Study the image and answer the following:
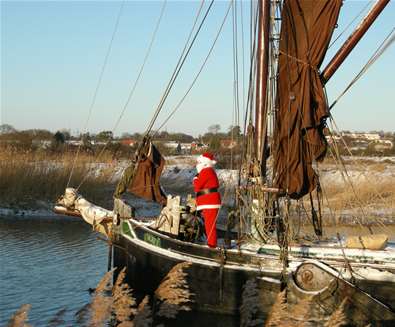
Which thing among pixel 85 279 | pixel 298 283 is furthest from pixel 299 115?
pixel 85 279

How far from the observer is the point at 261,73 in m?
10.6

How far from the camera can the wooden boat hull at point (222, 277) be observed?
28.9ft

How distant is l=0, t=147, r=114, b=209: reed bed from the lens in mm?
21156

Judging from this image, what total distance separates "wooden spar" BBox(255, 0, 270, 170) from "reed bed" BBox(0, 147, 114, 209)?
36.6ft

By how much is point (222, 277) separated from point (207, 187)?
1.38 metres

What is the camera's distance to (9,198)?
2128 cm

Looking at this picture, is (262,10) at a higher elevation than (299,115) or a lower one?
higher

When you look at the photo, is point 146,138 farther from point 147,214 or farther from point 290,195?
Answer: point 147,214

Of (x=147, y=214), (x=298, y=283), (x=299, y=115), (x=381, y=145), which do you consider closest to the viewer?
(x=298, y=283)

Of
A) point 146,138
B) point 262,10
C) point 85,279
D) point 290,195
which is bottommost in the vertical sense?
point 85,279

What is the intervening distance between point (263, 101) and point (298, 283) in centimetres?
301

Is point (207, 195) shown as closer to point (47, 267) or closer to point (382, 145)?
point (47, 267)

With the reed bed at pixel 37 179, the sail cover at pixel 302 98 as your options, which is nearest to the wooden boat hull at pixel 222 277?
→ the sail cover at pixel 302 98

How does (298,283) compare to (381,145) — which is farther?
(381,145)
